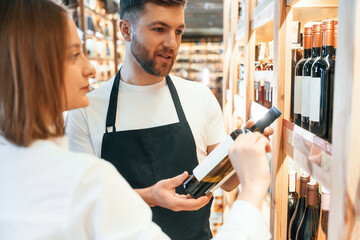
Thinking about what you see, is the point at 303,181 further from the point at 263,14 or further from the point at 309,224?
the point at 263,14

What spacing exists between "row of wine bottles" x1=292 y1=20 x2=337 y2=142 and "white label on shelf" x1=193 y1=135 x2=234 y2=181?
0.27 metres

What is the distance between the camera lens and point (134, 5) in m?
1.61

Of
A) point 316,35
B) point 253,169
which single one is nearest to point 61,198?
point 253,169

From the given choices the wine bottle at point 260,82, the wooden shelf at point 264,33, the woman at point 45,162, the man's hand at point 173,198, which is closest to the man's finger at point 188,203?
the man's hand at point 173,198

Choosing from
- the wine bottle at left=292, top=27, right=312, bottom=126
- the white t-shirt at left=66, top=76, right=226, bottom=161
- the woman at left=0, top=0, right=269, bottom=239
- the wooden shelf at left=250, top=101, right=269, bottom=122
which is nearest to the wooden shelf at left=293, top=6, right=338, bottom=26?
the wine bottle at left=292, top=27, right=312, bottom=126

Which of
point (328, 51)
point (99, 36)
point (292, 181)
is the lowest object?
point (292, 181)

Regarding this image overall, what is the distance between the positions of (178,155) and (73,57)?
80 cm

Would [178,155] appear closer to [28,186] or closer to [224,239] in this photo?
[224,239]

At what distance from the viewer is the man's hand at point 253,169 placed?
877mm

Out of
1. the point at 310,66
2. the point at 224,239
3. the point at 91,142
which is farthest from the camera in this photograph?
the point at 91,142

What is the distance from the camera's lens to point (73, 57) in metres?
0.88

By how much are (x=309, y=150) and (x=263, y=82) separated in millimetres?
900

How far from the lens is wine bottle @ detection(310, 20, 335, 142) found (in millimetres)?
1057

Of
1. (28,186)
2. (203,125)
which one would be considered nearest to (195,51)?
(203,125)
